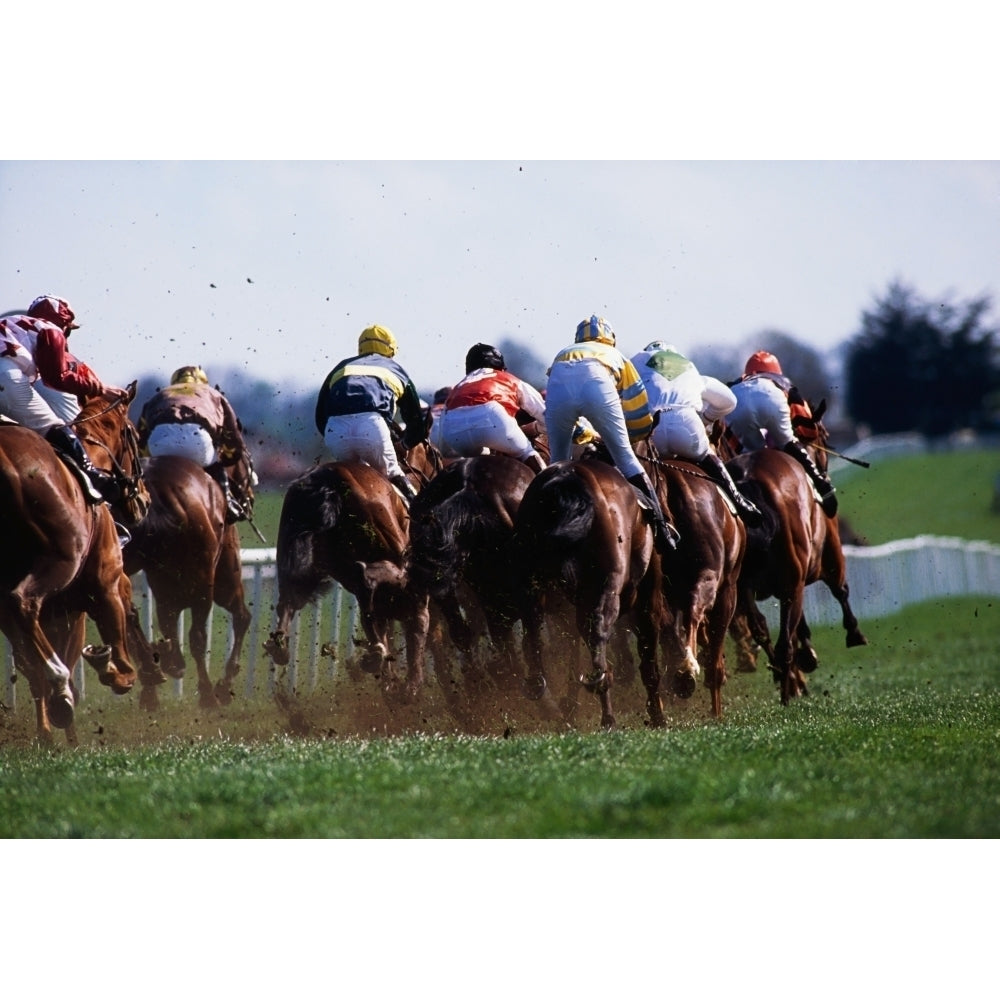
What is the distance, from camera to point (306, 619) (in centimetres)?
1462

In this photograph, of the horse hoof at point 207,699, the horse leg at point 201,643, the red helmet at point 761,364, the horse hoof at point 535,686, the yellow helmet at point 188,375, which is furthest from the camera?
the red helmet at point 761,364

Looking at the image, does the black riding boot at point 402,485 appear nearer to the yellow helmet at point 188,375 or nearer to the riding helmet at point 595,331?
the riding helmet at point 595,331

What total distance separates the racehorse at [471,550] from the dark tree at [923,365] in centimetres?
600

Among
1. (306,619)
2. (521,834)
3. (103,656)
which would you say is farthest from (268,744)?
(306,619)

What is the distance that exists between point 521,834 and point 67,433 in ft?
15.2

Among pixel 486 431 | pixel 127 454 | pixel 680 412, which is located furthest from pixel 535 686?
pixel 127 454

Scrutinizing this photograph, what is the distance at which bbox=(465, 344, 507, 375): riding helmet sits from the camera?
11.6m

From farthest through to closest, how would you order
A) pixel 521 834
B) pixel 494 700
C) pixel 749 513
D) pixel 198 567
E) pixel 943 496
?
1. pixel 943 496
2. pixel 198 567
3. pixel 749 513
4. pixel 494 700
5. pixel 521 834

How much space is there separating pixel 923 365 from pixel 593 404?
8.75m

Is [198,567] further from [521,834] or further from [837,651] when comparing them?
[837,651]

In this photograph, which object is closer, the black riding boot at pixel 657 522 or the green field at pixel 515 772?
the green field at pixel 515 772

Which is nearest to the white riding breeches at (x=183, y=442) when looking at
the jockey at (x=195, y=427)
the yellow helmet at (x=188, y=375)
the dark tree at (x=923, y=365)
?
the jockey at (x=195, y=427)

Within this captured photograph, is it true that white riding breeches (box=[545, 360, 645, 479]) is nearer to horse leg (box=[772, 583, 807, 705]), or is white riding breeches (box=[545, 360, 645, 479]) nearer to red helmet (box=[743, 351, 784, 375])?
horse leg (box=[772, 583, 807, 705])

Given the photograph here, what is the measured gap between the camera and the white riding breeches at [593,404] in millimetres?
10023
